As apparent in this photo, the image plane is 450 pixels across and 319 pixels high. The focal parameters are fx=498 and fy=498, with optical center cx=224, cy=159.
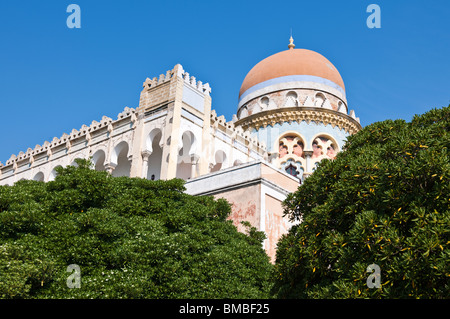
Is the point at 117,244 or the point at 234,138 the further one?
the point at 234,138

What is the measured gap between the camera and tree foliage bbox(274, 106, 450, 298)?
537 cm

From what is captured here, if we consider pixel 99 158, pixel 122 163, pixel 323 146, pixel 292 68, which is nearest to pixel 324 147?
pixel 323 146

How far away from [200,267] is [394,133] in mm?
4219

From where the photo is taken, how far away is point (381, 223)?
5.88 meters

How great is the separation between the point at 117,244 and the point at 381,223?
191 inches

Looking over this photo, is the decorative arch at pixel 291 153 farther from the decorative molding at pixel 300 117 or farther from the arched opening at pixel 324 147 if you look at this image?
the decorative molding at pixel 300 117

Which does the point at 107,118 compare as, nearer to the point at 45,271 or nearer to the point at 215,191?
the point at 215,191

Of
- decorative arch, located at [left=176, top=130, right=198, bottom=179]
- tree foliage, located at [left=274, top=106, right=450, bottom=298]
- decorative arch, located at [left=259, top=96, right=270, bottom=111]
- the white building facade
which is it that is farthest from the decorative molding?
tree foliage, located at [left=274, top=106, right=450, bottom=298]

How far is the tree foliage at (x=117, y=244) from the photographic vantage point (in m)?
7.88

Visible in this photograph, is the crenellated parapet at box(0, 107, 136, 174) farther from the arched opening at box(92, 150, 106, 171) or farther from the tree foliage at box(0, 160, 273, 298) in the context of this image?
the tree foliage at box(0, 160, 273, 298)

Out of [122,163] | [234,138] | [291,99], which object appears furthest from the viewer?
[291,99]

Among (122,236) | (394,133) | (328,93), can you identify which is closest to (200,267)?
(122,236)

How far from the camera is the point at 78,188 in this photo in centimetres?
991

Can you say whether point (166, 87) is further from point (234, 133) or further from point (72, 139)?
point (72, 139)
